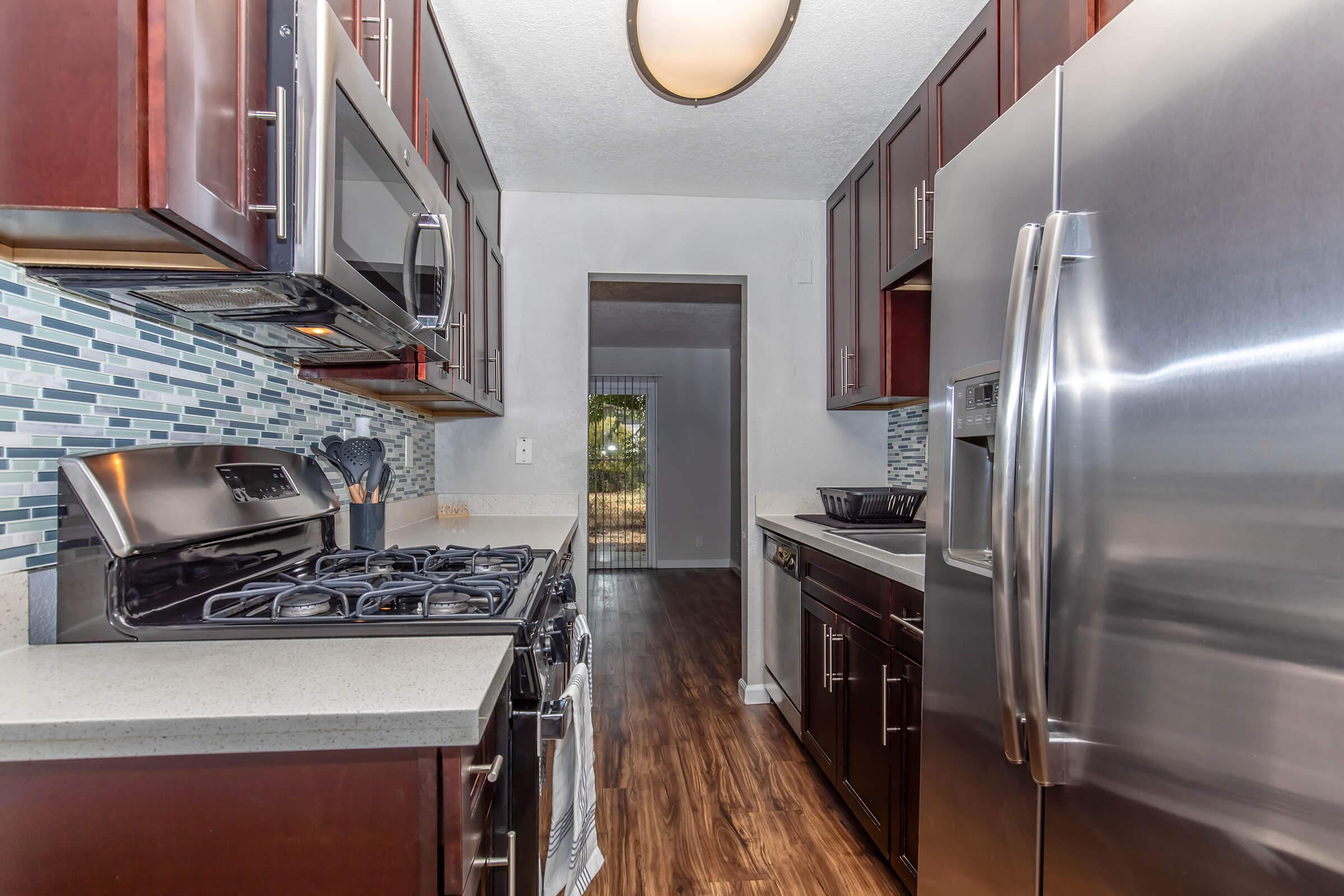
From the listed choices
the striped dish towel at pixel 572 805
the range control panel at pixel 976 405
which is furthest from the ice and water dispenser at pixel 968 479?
the striped dish towel at pixel 572 805

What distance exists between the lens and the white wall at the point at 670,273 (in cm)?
297

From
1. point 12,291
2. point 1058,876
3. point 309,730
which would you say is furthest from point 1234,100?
point 12,291

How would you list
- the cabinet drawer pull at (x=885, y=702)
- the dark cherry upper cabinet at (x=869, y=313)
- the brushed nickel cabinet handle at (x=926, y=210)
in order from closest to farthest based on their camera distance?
the cabinet drawer pull at (x=885, y=702), the brushed nickel cabinet handle at (x=926, y=210), the dark cherry upper cabinet at (x=869, y=313)

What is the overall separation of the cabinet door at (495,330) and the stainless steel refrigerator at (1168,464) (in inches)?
73.8

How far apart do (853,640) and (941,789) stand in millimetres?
706

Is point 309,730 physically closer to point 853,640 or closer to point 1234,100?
point 1234,100

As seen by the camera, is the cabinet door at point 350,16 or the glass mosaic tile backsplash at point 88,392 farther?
the cabinet door at point 350,16

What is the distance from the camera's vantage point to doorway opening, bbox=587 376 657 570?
6895 mm

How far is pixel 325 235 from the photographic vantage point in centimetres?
86

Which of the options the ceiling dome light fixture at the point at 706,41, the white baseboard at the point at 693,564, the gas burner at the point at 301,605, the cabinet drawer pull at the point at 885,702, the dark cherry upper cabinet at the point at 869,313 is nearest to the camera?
the gas burner at the point at 301,605

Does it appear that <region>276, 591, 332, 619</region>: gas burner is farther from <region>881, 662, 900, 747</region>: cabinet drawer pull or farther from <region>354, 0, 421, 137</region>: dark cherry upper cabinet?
<region>881, 662, 900, 747</region>: cabinet drawer pull

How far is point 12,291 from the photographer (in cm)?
87

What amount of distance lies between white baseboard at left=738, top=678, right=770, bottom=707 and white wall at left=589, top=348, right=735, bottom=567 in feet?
12.6

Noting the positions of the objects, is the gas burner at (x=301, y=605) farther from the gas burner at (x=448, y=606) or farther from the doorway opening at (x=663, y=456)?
the doorway opening at (x=663, y=456)
